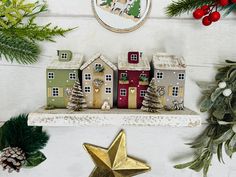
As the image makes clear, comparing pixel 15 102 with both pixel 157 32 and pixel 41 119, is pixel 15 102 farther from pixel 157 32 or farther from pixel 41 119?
pixel 157 32

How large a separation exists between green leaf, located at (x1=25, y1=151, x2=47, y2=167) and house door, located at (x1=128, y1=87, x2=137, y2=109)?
30cm

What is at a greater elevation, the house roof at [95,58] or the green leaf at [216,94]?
the house roof at [95,58]

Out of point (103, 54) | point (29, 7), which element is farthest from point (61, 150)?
point (29, 7)

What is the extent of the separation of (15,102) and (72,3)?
31 cm

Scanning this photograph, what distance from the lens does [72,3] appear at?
2.91ft

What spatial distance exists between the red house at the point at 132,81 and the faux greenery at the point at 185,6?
0.50 feet

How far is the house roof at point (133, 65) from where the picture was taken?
0.82 m

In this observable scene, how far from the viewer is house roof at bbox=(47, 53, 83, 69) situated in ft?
2.69

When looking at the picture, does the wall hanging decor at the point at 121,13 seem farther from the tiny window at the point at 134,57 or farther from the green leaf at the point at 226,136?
the green leaf at the point at 226,136

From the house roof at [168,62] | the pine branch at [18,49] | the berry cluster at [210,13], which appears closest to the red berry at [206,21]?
the berry cluster at [210,13]

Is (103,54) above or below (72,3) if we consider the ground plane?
below

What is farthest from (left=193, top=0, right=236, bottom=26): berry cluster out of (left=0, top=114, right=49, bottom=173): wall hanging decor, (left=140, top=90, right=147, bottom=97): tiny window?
(left=0, top=114, right=49, bottom=173): wall hanging decor

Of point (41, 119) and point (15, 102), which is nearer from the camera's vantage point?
point (41, 119)

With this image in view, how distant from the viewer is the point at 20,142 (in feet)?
2.94
